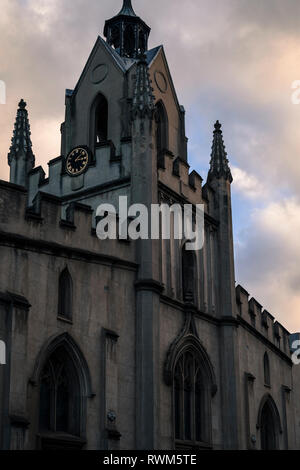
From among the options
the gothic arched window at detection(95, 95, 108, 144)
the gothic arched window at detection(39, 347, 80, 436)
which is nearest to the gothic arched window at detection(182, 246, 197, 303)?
the gothic arched window at detection(39, 347, 80, 436)

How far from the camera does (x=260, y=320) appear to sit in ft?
120

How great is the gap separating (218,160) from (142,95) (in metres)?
5.90

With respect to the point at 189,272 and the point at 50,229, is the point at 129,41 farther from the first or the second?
the point at 50,229

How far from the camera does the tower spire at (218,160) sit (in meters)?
33.9

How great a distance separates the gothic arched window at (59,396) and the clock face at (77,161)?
28.4ft

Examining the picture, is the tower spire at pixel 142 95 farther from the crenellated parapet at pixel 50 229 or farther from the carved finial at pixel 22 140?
the carved finial at pixel 22 140

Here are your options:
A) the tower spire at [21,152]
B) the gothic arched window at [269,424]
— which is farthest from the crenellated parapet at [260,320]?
the tower spire at [21,152]

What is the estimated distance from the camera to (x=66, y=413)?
23.8 m

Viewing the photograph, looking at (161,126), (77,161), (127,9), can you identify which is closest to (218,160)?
(161,126)

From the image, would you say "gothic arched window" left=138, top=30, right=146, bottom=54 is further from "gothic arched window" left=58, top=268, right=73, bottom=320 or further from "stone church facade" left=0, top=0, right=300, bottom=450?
"gothic arched window" left=58, top=268, right=73, bottom=320

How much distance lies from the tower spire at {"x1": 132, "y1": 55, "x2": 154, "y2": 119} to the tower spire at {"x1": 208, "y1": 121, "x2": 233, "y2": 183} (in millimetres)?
5509

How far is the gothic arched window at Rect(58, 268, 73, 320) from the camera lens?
2433 centimetres
